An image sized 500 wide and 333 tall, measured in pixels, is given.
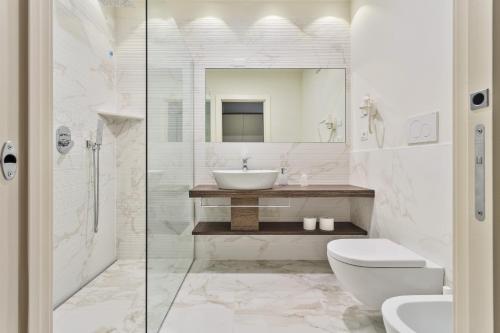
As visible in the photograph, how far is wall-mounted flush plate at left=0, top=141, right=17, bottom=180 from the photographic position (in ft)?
1.34

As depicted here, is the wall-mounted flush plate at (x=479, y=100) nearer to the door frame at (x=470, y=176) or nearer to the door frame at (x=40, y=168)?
the door frame at (x=470, y=176)

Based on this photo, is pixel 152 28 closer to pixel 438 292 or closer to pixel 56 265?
pixel 56 265

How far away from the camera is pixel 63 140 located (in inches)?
79.7

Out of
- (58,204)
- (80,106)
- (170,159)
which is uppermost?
(80,106)

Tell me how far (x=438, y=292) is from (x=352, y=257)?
472 millimetres

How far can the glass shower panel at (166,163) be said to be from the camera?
1586mm

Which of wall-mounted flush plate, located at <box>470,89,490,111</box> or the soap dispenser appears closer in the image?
wall-mounted flush plate, located at <box>470,89,490,111</box>

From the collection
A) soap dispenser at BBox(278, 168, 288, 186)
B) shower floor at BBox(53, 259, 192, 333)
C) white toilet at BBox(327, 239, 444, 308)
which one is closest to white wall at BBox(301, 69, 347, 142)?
soap dispenser at BBox(278, 168, 288, 186)

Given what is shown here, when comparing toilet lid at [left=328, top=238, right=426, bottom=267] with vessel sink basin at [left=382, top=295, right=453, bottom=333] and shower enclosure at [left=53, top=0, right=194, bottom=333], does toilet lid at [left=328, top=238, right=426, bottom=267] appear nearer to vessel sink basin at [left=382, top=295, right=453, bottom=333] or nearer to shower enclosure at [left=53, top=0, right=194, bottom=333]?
vessel sink basin at [left=382, top=295, right=453, bottom=333]

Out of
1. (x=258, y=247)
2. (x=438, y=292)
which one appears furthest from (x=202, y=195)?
(x=438, y=292)

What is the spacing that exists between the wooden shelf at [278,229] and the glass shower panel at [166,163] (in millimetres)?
181

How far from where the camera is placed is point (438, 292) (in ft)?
5.06

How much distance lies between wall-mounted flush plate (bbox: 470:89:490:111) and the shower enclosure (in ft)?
4.41

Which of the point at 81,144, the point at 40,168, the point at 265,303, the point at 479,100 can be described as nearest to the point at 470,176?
the point at 479,100
